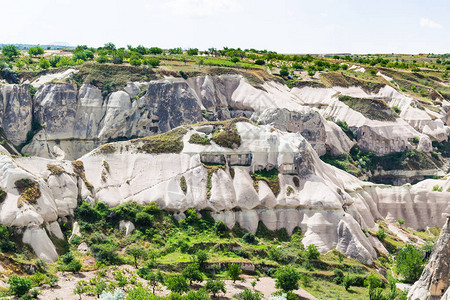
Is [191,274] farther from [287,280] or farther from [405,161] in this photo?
[405,161]

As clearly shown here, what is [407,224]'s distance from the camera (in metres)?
76.8

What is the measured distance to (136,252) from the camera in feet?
166

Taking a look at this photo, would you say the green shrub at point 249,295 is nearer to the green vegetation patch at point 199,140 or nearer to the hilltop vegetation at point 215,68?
the green vegetation patch at point 199,140

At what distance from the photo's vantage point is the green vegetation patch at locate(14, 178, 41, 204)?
1990 inches

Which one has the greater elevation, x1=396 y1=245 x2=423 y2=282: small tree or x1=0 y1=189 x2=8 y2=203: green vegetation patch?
x1=0 y1=189 x2=8 y2=203: green vegetation patch

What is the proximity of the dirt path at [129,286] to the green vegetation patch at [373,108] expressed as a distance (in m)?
66.3

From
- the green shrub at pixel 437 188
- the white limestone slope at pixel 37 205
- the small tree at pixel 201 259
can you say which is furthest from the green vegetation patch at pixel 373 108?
the white limestone slope at pixel 37 205

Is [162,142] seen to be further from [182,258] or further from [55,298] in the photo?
[55,298]

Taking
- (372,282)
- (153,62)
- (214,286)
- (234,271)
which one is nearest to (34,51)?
(153,62)

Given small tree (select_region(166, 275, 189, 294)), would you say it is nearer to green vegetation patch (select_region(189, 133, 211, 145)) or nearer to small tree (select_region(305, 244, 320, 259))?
small tree (select_region(305, 244, 320, 259))

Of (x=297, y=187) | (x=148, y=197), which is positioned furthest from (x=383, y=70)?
(x=148, y=197)

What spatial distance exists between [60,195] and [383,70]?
11139cm

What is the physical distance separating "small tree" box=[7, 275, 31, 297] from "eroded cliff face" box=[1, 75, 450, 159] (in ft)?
166

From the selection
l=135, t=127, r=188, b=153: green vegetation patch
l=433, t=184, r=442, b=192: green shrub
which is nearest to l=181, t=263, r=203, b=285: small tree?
l=135, t=127, r=188, b=153: green vegetation patch
